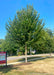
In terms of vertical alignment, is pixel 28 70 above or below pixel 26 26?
below

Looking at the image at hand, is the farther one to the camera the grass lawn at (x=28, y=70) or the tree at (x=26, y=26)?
the tree at (x=26, y=26)

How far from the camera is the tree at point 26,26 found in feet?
41.1

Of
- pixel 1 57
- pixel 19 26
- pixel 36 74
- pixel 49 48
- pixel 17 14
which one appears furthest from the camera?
pixel 49 48

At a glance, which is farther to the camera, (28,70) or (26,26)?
(26,26)

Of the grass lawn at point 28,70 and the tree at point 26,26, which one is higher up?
the tree at point 26,26

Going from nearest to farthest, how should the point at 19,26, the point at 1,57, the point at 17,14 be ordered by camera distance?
1. the point at 1,57
2. the point at 19,26
3. the point at 17,14

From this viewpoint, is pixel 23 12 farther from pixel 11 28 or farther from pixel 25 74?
pixel 25 74

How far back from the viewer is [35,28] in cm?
1311

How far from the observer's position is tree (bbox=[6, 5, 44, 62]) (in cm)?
1254

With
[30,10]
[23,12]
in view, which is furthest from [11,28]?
[30,10]

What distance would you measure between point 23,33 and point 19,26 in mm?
1092

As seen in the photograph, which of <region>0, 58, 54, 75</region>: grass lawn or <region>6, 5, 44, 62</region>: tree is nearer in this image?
<region>0, 58, 54, 75</region>: grass lawn

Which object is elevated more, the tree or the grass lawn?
the tree

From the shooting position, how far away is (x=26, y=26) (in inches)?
497
